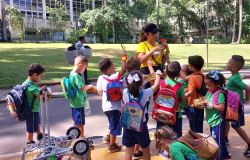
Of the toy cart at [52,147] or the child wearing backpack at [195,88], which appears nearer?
the toy cart at [52,147]

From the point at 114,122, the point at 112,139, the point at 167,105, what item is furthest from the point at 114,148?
the point at 167,105

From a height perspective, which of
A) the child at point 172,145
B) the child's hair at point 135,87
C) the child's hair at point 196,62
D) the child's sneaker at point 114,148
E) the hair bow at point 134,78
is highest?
the child's hair at point 196,62

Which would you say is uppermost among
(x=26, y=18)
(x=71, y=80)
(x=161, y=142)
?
(x=26, y=18)

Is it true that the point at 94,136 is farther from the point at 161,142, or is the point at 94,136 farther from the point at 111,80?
the point at 161,142

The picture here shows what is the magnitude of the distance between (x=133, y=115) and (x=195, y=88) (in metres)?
1.28

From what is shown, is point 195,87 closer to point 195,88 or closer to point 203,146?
point 195,88

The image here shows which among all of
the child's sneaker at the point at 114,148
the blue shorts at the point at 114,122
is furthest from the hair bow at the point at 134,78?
the child's sneaker at the point at 114,148

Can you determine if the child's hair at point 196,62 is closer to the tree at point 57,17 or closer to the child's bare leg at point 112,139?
the child's bare leg at point 112,139

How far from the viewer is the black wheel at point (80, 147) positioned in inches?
129

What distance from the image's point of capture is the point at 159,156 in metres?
3.95

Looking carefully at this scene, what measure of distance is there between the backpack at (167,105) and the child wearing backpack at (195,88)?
1.18 ft

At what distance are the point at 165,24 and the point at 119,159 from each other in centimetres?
4118

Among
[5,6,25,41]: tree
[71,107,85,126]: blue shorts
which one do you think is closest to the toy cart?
[71,107,85,126]: blue shorts

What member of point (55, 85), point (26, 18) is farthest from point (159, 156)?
point (26, 18)
